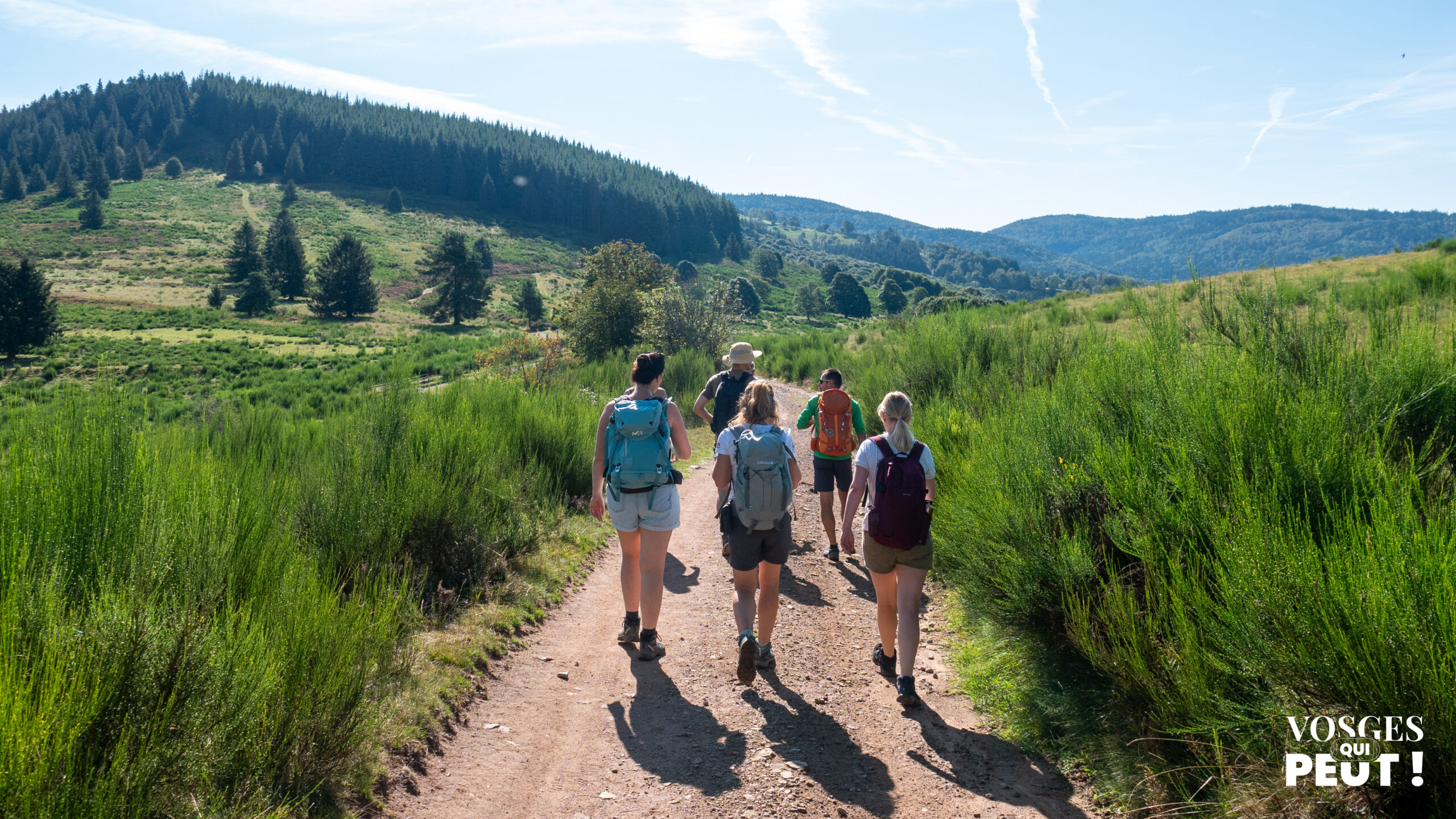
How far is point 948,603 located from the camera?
6594mm

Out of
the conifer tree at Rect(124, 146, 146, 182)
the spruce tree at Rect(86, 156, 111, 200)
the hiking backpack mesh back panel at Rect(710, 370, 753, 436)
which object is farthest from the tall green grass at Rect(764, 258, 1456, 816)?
the conifer tree at Rect(124, 146, 146, 182)

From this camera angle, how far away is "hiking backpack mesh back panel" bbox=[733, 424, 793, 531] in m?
4.70

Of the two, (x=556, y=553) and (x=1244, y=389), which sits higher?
(x=1244, y=389)

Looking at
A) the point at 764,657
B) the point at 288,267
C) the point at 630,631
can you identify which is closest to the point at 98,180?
the point at 288,267

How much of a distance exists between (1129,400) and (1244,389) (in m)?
1.49

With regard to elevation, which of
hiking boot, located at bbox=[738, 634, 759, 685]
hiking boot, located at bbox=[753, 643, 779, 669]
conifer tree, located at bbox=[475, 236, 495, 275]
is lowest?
hiking boot, located at bbox=[753, 643, 779, 669]

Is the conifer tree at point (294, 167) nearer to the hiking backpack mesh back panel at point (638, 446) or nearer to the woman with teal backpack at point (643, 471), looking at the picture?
the woman with teal backpack at point (643, 471)

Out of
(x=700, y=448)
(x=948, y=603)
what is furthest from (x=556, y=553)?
(x=700, y=448)

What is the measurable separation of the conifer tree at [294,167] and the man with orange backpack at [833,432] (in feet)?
488

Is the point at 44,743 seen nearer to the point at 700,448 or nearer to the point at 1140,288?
the point at 1140,288

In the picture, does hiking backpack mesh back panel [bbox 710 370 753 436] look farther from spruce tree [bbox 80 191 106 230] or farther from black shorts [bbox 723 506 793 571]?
spruce tree [bbox 80 191 106 230]

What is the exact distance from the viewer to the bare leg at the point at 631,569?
203 inches

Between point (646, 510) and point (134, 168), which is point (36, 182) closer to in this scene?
point (134, 168)

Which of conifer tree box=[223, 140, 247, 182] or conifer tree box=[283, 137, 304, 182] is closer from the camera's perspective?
conifer tree box=[283, 137, 304, 182]
